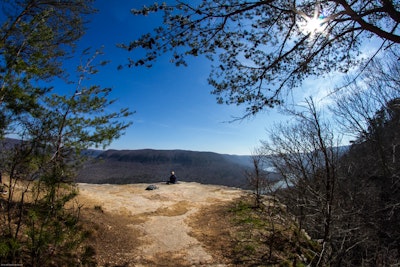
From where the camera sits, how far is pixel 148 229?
7.05 meters

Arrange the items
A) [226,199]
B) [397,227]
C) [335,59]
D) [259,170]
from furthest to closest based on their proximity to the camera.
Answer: [226,199] → [259,170] → [397,227] → [335,59]

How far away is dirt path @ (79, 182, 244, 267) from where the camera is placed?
5125mm

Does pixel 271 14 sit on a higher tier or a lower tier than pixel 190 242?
higher

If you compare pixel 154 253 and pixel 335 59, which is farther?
pixel 154 253

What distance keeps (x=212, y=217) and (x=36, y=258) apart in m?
6.38

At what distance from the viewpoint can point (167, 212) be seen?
9164 mm

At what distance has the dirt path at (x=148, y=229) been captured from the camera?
5.12 m

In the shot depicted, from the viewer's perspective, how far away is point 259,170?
10.5m

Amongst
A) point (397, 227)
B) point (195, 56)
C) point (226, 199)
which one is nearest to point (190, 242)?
point (195, 56)

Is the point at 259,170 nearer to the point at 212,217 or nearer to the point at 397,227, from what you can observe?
the point at 212,217

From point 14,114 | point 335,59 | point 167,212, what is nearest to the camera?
point 14,114

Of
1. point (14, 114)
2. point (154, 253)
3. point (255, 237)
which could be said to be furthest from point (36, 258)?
point (255, 237)

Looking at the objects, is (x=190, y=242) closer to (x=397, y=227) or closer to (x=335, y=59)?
(x=335, y=59)

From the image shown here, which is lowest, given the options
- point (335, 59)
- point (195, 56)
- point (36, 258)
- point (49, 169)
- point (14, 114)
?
point (36, 258)
